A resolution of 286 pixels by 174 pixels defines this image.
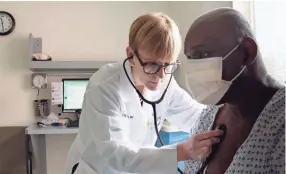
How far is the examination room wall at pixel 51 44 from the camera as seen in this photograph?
363cm

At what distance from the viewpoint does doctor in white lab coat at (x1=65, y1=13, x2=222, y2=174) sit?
109 centimetres

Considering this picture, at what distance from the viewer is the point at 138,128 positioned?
1.37m

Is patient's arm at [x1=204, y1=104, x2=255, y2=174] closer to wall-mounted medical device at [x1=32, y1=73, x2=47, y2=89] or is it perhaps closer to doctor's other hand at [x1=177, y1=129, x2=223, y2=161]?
doctor's other hand at [x1=177, y1=129, x2=223, y2=161]

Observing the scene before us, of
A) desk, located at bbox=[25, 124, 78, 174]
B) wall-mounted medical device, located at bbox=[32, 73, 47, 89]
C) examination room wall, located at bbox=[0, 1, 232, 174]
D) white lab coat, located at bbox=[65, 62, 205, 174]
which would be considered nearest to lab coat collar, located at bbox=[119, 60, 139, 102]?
white lab coat, located at bbox=[65, 62, 205, 174]

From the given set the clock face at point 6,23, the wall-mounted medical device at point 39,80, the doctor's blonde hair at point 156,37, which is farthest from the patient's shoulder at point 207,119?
the clock face at point 6,23

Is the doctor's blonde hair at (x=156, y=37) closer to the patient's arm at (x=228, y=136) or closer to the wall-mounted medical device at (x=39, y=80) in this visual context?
the patient's arm at (x=228, y=136)

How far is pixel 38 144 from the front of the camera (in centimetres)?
358

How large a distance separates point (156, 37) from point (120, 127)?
1.13 feet

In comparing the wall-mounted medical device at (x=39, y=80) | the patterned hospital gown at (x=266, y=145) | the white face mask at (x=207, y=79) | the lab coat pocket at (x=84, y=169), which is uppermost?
the white face mask at (x=207, y=79)

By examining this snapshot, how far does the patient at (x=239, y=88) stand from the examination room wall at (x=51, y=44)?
2.77m

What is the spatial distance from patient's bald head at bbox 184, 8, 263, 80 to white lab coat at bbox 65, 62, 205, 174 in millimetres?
390

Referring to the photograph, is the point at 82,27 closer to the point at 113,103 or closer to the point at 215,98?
the point at 113,103

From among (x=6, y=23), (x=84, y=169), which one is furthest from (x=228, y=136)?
(x=6, y=23)

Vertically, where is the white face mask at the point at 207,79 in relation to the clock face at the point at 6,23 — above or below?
below
